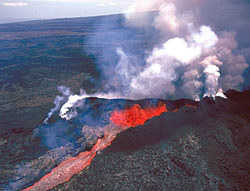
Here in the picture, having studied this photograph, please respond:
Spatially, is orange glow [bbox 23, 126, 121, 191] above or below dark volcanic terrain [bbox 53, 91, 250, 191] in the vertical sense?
below

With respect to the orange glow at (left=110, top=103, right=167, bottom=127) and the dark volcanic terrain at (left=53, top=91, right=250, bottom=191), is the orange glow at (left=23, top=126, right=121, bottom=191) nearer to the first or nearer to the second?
the dark volcanic terrain at (left=53, top=91, right=250, bottom=191)

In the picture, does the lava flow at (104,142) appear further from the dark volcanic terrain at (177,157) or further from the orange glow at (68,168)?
the dark volcanic terrain at (177,157)

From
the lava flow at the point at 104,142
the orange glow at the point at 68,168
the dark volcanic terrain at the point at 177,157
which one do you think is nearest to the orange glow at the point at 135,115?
the lava flow at the point at 104,142

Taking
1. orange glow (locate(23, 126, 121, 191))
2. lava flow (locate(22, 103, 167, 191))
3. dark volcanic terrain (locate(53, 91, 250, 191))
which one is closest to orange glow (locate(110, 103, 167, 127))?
lava flow (locate(22, 103, 167, 191))

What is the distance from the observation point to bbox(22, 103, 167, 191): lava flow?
14.4 m

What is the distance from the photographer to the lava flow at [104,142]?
565 inches

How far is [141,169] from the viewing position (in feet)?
46.4

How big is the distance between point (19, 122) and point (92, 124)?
1015cm

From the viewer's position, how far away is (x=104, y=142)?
18.1m

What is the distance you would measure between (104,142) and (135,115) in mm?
5062

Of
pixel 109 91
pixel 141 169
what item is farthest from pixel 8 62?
pixel 141 169

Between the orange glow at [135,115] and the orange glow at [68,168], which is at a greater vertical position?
the orange glow at [135,115]

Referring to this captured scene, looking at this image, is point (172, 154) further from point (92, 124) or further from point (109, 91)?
point (109, 91)

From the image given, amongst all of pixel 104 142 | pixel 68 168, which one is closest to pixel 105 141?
pixel 104 142
